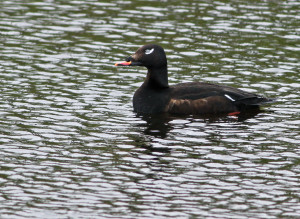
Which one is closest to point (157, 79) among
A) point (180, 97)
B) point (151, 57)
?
point (151, 57)

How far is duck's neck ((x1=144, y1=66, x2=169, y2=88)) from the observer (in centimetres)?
1631

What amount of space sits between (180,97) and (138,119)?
1.09 m

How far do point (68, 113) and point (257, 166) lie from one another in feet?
15.9

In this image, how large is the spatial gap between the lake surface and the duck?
1.11 feet

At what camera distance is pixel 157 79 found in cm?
1633

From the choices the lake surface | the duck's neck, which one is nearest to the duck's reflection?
the lake surface

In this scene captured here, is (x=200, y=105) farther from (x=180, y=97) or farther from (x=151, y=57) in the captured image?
(x=151, y=57)

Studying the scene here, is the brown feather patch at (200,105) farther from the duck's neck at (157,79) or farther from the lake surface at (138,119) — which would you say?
the duck's neck at (157,79)

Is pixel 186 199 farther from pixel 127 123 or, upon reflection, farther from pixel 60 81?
pixel 60 81

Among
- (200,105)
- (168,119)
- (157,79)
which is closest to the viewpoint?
(168,119)

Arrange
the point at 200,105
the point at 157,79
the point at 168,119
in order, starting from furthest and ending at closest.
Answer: the point at 157,79
the point at 200,105
the point at 168,119

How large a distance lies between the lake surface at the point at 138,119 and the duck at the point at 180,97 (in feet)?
1.11

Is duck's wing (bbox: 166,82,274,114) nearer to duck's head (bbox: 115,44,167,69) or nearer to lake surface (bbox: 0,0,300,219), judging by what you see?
lake surface (bbox: 0,0,300,219)

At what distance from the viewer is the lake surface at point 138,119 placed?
1090 cm
